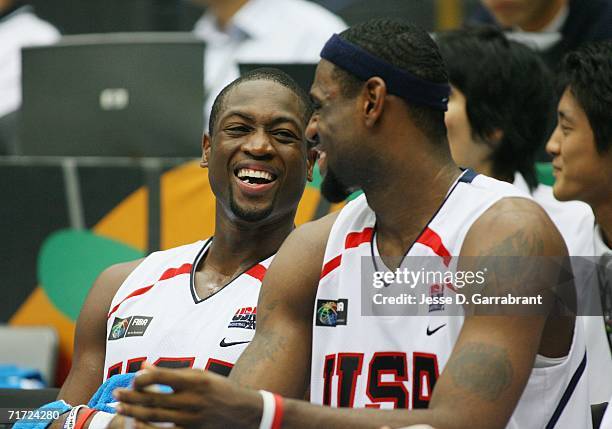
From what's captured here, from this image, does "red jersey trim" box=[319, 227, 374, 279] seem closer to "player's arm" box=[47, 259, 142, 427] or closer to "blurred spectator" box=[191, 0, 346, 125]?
"player's arm" box=[47, 259, 142, 427]

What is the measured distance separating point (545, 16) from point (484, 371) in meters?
3.39

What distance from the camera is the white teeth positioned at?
12.7ft

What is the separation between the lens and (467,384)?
2.69 metres

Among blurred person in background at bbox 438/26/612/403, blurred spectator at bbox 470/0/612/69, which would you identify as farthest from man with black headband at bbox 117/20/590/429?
blurred spectator at bbox 470/0/612/69

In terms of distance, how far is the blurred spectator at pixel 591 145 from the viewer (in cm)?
416

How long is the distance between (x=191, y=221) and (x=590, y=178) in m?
2.08

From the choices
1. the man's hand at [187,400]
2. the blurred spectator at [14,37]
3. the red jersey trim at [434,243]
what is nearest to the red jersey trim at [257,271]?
the red jersey trim at [434,243]

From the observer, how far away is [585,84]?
13.9ft

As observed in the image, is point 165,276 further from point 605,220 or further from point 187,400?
point 605,220

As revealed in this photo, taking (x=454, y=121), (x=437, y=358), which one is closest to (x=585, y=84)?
(x=454, y=121)

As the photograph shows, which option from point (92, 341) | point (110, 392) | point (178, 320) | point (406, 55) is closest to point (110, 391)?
point (110, 392)

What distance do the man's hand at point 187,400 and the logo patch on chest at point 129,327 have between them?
117 cm

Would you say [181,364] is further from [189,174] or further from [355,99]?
[189,174]

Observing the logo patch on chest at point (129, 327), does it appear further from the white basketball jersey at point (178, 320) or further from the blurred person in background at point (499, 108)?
the blurred person in background at point (499, 108)
